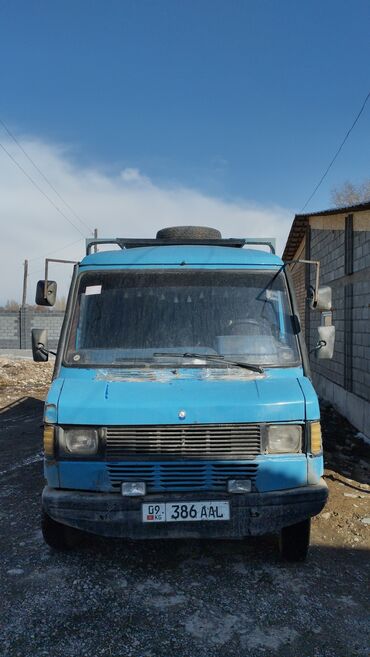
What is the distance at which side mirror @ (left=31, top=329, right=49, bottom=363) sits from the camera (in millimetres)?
4293

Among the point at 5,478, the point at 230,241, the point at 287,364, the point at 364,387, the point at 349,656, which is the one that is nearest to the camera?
the point at 349,656

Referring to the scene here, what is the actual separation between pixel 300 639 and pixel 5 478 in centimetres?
416

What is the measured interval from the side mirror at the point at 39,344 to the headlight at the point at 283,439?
2.08 meters

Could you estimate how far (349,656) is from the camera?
267 centimetres

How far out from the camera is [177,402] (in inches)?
127

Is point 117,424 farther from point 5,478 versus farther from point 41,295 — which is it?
point 5,478

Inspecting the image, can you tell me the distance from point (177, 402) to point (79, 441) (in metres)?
0.70

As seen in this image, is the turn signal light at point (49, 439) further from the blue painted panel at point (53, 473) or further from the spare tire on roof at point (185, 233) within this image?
the spare tire on roof at point (185, 233)

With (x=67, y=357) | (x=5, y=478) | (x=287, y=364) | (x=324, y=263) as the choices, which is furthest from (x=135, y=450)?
(x=324, y=263)

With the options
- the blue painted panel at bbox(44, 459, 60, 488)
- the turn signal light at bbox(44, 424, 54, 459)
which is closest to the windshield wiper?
the turn signal light at bbox(44, 424, 54, 459)

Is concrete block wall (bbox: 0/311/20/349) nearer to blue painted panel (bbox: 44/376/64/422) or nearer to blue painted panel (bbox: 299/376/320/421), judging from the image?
blue painted panel (bbox: 44/376/64/422)

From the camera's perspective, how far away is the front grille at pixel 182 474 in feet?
10.6

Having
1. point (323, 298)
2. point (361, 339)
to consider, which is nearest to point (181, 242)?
point (323, 298)

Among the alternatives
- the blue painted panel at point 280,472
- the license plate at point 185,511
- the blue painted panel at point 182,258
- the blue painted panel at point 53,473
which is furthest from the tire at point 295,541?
the blue painted panel at point 182,258
